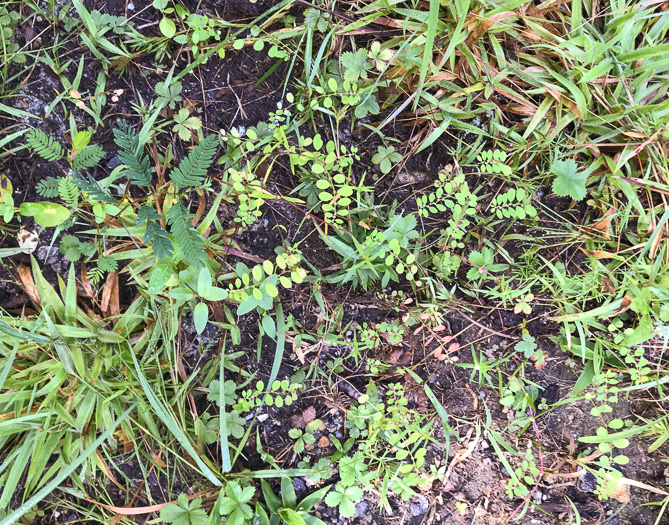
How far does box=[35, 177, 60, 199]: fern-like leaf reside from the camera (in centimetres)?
164

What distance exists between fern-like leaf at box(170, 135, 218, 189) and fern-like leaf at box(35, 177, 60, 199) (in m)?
0.54

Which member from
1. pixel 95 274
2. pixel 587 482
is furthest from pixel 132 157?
pixel 587 482

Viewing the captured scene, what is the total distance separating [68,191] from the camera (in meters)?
1.65

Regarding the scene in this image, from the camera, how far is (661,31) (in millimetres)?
1929

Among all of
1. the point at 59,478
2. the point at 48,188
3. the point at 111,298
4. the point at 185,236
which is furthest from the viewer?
the point at 111,298

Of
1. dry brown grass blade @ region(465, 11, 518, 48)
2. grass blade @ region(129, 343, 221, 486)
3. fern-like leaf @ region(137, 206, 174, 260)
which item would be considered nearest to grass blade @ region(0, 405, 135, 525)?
grass blade @ region(129, 343, 221, 486)

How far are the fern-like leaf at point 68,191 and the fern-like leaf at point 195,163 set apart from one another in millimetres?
472

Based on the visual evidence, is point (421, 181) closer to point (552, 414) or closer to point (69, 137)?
point (552, 414)

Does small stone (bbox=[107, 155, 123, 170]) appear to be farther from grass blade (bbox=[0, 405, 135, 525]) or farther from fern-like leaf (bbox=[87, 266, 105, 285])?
grass blade (bbox=[0, 405, 135, 525])

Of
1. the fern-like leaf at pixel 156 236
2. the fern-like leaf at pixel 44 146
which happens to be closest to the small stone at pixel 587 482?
the fern-like leaf at pixel 156 236

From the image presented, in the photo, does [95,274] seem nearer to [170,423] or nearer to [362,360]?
[170,423]

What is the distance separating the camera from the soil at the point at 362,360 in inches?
74.4

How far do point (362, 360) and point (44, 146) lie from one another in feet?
5.50

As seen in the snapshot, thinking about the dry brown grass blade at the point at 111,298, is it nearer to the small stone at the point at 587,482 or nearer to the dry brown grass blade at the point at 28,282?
the dry brown grass blade at the point at 28,282
